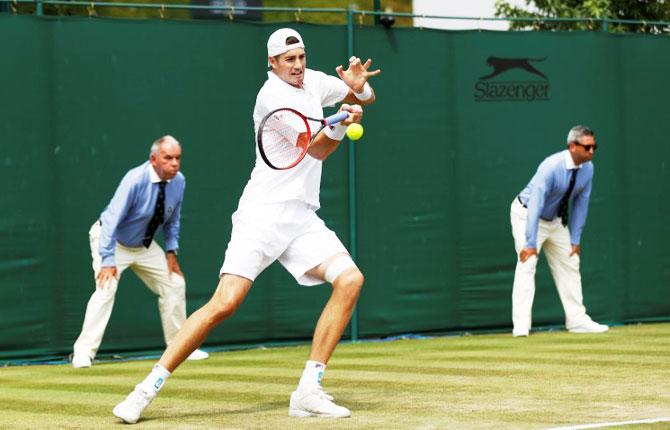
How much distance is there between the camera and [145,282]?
505 inches

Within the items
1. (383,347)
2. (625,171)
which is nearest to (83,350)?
(383,347)

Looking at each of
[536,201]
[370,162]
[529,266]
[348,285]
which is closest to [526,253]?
[529,266]

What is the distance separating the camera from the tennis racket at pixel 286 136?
801 centimetres

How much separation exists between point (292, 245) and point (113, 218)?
4.19 meters

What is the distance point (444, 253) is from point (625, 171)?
2489mm

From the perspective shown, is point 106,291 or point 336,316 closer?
point 336,316

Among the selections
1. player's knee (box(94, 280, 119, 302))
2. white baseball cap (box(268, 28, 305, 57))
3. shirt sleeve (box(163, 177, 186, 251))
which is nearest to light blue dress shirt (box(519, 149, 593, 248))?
shirt sleeve (box(163, 177, 186, 251))

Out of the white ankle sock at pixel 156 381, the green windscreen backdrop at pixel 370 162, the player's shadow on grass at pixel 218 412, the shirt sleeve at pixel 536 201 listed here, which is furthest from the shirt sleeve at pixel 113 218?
the white ankle sock at pixel 156 381

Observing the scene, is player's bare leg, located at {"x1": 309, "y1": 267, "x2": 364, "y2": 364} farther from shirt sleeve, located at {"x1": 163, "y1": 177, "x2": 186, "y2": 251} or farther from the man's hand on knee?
the man's hand on knee

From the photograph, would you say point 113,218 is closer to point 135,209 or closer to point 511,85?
point 135,209

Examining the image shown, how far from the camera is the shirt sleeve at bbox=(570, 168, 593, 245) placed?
14.3 m

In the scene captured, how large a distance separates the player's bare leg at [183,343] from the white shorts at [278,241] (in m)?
0.11

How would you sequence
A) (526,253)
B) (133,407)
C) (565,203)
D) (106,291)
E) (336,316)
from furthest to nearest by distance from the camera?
(565,203) → (526,253) → (106,291) → (336,316) → (133,407)

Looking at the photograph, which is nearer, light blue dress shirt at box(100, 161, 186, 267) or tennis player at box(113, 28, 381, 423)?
tennis player at box(113, 28, 381, 423)
